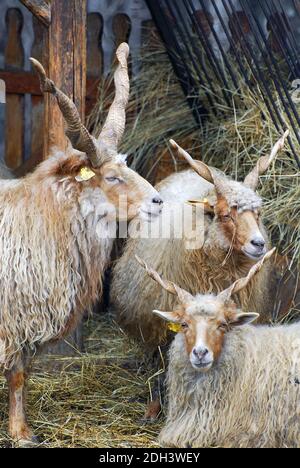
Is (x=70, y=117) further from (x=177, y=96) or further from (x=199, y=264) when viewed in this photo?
(x=177, y=96)

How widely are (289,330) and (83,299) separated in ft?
4.04

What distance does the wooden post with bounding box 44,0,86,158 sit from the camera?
627 cm

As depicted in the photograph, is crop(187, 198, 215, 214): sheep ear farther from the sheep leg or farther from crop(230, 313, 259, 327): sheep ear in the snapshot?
the sheep leg

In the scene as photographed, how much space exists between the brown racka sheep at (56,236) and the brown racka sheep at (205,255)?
598mm

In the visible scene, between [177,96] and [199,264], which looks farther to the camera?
[177,96]

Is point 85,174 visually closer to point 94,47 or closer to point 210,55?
point 210,55

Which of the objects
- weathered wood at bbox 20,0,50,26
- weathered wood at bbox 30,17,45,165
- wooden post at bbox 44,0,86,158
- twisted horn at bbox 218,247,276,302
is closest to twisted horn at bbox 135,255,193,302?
twisted horn at bbox 218,247,276,302

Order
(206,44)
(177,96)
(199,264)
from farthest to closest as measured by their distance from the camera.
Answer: (177,96) < (206,44) < (199,264)

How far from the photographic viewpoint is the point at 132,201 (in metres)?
5.22

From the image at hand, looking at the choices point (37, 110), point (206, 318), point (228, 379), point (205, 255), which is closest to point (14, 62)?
point (37, 110)

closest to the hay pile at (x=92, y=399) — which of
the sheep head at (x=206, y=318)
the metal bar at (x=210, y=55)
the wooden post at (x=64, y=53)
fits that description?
the sheep head at (x=206, y=318)

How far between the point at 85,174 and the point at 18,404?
142 cm

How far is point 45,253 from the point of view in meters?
5.26

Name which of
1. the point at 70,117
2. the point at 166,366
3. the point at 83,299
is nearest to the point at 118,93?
the point at 70,117
